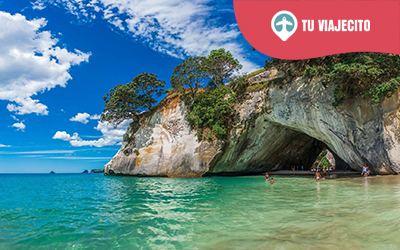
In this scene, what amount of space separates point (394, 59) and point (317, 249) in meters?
16.1

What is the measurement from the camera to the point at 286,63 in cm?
2116

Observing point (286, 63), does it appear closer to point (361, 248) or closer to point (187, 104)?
point (187, 104)

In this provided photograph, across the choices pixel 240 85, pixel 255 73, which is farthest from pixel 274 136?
pixel 255 73

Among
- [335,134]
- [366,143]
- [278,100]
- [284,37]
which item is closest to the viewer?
[284,37]

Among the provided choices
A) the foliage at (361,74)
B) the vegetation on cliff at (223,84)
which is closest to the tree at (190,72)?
the vegetation on cliff at (223,84)

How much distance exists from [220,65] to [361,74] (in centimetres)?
1752

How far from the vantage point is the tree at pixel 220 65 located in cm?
2981

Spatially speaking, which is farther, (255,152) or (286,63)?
(255,152)

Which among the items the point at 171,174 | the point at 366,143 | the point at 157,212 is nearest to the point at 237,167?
the point at 171,174

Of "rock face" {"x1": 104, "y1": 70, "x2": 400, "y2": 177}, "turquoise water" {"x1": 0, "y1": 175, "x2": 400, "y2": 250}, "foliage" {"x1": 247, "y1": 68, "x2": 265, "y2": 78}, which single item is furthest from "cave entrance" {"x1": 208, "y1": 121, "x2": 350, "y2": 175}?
"turquoise water" {"x1": 0, "y1": 175, "x2": 400, "y2": 250}

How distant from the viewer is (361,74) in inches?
606

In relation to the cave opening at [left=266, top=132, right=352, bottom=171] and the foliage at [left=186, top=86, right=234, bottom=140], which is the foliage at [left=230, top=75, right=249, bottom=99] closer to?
the foliage at [left=186, top=86, right=234, bottom=140]

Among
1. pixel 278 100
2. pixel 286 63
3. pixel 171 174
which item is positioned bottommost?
pixel 171 174

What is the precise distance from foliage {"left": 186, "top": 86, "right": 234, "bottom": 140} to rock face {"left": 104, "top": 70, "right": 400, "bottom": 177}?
96cm
